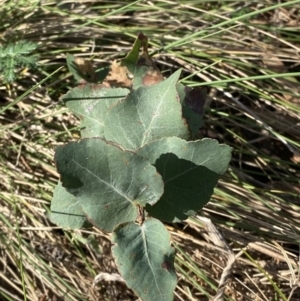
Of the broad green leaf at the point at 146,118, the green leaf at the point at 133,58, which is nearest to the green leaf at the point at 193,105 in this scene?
the broad green leaf at the point at 146,118

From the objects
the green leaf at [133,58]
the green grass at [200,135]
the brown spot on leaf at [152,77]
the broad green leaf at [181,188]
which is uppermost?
the green leaf at [133,58]

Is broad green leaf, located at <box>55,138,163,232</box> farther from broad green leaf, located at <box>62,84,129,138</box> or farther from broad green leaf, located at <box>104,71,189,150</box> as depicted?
broad green leaf, located at <box>62,84,129,138</box>

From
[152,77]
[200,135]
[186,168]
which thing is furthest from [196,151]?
[200,135]

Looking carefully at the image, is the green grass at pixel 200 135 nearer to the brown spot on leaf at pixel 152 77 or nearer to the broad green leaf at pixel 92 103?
the brown spot on leaf at pixel 152 77

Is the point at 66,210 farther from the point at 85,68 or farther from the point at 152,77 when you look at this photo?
the point at 85,68

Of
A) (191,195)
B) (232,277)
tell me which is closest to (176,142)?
(191,195)

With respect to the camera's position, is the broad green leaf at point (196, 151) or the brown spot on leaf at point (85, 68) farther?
the brown spot on leaf at point (85, 68)

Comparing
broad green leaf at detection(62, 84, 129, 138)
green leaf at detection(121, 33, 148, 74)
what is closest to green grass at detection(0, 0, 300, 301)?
green leaf at detection(121, 33, 148, 74)
